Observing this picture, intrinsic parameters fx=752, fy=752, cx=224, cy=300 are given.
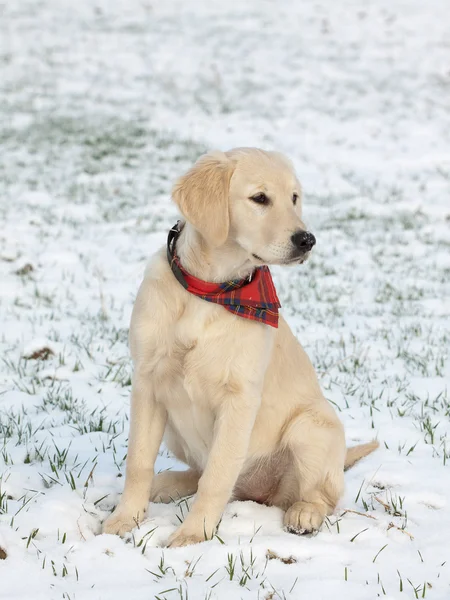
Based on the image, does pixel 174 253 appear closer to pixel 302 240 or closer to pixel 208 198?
pixel 208 198

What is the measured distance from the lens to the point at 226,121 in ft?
45.5

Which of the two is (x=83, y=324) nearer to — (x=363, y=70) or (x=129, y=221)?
(x=129, y=221)

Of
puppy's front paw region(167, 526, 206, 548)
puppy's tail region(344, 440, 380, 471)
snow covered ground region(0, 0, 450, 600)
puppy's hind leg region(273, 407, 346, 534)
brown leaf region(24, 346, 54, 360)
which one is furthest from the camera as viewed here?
brown leaf region(24, 346, 54, 360)

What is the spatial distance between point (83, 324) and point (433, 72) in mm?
14206

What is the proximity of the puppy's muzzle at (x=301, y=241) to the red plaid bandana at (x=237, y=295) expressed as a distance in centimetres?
24

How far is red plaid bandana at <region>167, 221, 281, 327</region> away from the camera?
292 cm

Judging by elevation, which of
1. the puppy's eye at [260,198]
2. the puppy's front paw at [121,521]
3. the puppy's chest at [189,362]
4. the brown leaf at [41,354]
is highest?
the puppy's eye at [260,198]

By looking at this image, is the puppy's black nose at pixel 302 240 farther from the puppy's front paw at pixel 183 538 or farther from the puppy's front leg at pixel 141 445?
the puppy's front paw at pixel 183 538

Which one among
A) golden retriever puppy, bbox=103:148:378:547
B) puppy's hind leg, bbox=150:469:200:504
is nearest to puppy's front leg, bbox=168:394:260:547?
golden retriever puppy, bbox=103:148:378:547

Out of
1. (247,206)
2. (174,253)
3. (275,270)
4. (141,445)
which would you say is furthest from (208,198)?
(275,270)

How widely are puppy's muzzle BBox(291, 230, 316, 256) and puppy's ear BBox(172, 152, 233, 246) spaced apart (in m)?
0.27

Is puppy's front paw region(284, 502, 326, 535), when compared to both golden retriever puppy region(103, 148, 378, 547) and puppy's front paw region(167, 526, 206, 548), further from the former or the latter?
puppy's front paw region(167, 526, 206, 548)

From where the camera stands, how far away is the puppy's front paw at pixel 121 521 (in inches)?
110

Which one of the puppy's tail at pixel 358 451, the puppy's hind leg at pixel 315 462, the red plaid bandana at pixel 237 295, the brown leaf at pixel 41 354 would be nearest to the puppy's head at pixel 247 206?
the red plaid bandana at pixel 237 295
